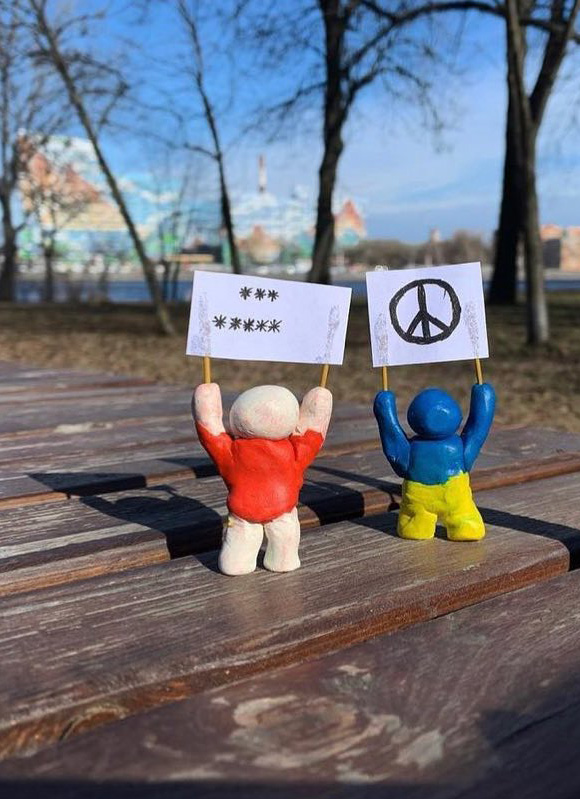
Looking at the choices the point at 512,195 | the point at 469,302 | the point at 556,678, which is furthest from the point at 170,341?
the point at 556,678

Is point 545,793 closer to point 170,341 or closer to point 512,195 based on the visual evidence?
point 170,341

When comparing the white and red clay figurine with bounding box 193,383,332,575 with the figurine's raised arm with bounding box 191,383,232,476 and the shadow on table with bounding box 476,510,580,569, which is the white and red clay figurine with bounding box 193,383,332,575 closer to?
the figurine's raised arm with bounding box 191,383,232,476

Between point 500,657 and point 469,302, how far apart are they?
685 mm

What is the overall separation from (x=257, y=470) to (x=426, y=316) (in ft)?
1.45

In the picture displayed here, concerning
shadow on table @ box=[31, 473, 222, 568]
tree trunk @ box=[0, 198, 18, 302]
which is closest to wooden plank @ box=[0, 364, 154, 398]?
shadow on table @ box=[31, 473, 222, 568]

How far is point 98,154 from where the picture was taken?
8.98 m

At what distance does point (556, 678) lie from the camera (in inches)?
33.2

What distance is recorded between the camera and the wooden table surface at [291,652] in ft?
2.24

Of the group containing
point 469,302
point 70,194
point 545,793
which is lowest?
point 545,793

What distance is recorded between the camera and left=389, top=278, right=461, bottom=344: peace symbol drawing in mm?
1385

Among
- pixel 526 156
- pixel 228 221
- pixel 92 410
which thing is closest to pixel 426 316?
pixel 92 410

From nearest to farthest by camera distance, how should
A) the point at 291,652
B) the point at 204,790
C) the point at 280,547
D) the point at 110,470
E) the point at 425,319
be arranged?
the point at 204,790 < the point at 291,652 < the point at 280,547 < the point at 425,319 < the point at 110,470

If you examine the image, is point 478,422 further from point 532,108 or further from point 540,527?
point 532,108

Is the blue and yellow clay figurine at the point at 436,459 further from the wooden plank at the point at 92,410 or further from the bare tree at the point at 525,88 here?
the bare tree at the point at 525,88
